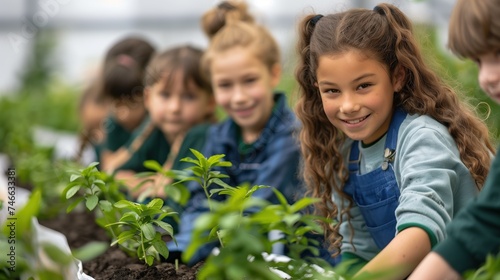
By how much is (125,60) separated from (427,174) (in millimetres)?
3181

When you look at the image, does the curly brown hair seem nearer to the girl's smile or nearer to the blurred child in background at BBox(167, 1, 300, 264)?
the girl's smile

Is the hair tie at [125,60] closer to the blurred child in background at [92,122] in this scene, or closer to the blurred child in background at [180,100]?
the blurred child in background at [92,122]

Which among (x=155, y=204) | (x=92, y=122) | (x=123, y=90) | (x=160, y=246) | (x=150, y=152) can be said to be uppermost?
(x=155, y=204)

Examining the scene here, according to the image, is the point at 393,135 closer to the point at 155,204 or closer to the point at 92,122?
the point at 155,204

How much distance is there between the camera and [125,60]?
4.85 metres

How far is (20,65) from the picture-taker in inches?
447

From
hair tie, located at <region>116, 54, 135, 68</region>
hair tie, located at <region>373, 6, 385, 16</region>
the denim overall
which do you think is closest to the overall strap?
the denim overall

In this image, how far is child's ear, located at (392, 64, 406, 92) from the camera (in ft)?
7.54

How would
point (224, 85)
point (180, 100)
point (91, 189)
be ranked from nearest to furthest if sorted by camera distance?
point (91, 189), point (224, 85), point (180, 100)

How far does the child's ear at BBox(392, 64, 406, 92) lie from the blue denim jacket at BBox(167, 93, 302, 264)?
0.84 metres

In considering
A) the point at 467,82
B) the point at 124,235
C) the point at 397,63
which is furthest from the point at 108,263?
the point at 467,82

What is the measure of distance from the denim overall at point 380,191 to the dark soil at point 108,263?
586 mm

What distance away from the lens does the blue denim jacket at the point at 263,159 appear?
10.6 ft

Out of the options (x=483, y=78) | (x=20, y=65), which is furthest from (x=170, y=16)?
(x=483, y=78)
